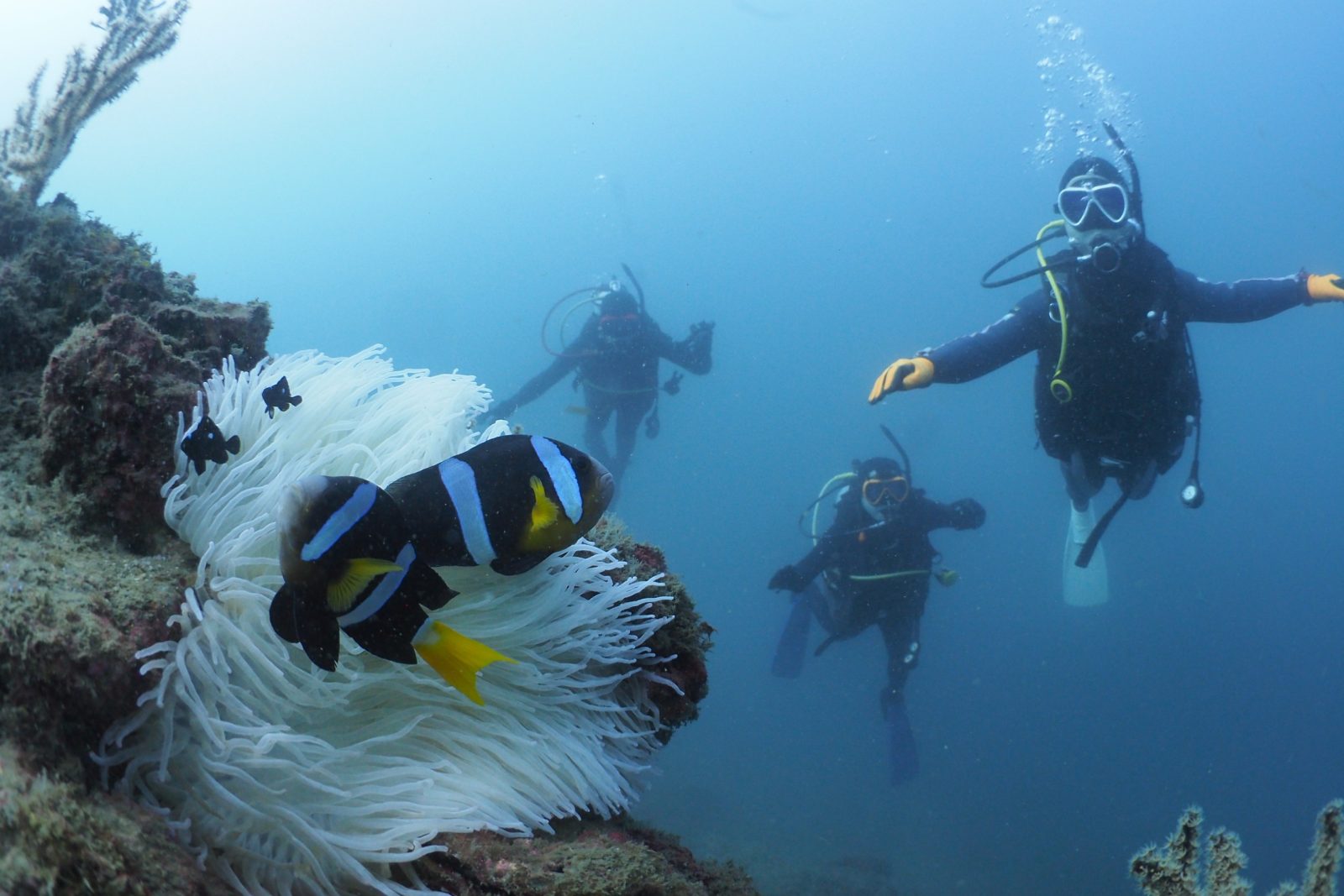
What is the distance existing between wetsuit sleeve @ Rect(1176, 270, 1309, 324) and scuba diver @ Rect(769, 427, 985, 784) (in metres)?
3.35

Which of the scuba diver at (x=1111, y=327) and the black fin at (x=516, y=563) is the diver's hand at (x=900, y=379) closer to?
the scuba diver at (x=1111, y=327)

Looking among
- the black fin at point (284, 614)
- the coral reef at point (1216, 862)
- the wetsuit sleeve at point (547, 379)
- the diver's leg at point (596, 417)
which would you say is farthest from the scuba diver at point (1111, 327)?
the diver's leg at point (596, 417)

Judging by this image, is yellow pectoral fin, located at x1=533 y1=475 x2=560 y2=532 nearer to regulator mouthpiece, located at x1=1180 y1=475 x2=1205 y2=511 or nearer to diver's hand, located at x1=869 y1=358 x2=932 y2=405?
diver's hand, located at x1=869 y1=358 x2=932 y2=405

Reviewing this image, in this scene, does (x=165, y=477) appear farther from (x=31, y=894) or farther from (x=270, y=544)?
(x=31, y=894)

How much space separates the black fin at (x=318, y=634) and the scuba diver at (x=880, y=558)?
830 centimetres

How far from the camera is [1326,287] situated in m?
6.51

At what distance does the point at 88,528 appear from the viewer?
→ 1780mm

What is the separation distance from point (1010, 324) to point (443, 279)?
96.0 meters

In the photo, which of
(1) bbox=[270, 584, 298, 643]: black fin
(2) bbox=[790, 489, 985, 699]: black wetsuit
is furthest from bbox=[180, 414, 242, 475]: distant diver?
(2) bbox=[790, 489, 985, 699]: black wetsuit

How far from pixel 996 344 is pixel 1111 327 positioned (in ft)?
3.66

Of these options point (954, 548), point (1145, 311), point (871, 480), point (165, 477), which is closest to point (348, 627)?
point (165, 477)

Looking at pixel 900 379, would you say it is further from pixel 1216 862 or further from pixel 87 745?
pixel 87 745

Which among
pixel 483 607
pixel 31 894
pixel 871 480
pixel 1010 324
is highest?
pixel 1010 324

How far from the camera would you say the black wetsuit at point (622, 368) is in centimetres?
1347
